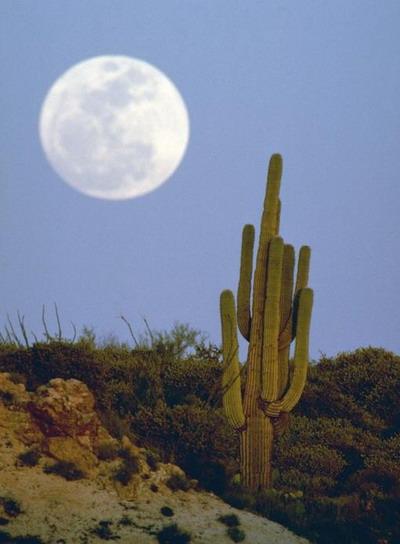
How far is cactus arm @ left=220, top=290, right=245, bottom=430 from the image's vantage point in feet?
53.5

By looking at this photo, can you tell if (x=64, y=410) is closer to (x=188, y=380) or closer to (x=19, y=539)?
(x=19, y=539)

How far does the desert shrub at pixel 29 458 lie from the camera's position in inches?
564

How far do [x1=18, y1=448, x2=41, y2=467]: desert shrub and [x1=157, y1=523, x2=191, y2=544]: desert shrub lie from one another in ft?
9.32

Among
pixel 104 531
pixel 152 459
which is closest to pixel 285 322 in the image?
pixel 152 459

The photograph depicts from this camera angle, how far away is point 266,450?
16469 millimetres

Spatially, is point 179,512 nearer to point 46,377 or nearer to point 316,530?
point 316,530

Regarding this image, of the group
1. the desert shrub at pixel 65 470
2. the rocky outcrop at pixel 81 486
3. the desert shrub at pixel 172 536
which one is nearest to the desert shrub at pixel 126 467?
the rocky outcrop at pixel 81 486

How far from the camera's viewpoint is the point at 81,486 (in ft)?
46.3

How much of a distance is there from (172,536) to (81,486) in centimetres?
208

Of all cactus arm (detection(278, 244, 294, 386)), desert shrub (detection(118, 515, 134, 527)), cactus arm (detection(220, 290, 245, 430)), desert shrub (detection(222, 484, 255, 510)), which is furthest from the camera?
cactus arm (detection(278, 244, 294, 386))

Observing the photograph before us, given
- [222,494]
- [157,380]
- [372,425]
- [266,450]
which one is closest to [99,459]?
[222,494]

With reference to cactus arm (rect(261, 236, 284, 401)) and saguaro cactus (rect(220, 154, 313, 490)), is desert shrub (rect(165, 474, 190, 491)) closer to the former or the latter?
saguaro cactus (rect(220, 154, 313, 490))

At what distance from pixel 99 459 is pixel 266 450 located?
12.1 feet

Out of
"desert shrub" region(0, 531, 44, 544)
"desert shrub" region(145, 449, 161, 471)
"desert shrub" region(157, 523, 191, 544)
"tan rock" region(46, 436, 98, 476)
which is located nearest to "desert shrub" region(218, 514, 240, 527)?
"desert shrub" region(157, 523, 191, 544)
